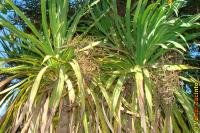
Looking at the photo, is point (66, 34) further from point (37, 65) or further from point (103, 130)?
point (103, 130)

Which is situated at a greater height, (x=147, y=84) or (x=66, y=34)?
(x=66, y=34)

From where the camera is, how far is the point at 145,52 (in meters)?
3.33

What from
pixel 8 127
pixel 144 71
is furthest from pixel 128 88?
pixel 8 127

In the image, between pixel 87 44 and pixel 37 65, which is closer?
pixel 87 44

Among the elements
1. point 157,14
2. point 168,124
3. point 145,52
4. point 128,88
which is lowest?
point 168,124

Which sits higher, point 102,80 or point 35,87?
point 35,87

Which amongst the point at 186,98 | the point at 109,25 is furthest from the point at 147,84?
the point at 109,25

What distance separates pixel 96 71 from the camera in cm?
321

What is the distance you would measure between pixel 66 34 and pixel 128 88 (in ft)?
2.00

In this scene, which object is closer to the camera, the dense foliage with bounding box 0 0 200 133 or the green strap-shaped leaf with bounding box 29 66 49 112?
the green strap-shaped leaf with bounding box 29 66 49 112

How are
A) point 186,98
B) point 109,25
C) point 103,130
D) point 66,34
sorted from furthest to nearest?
point 109,25 < point 66,34 < point 186,98 < point 103,130

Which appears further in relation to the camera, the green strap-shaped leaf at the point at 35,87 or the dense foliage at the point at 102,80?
the dense foliage at the point at 102,80

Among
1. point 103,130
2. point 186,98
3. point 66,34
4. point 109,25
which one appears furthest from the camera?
point 109,25

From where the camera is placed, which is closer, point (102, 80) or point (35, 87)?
point (35, 87)
